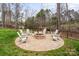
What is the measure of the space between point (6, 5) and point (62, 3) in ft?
1.62

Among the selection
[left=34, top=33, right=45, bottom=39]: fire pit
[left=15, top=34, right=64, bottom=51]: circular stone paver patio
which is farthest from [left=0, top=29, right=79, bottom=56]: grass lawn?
[left=34, top=33, right=45, bottom=39]: fire pit

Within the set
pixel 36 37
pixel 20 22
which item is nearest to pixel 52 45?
pixel 36 37

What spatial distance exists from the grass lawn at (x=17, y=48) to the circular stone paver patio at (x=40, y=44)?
3 centimetres

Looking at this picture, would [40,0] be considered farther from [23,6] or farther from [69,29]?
[69,29]

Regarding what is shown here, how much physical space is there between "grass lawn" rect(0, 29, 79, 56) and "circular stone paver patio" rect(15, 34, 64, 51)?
31mm

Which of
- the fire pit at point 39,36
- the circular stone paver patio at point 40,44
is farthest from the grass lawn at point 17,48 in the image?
the fire pit at point 39,36

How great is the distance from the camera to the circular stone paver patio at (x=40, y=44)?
1440 millimetres

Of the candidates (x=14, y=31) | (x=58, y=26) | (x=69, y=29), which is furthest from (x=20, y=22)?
(x=69, y=29)

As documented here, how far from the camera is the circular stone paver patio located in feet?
4.73

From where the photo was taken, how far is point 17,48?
1442 mm

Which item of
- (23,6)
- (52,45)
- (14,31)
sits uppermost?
(23,6)

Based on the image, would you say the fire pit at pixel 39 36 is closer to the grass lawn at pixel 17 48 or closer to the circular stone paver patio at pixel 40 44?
the circular stone paver patio at pixel 40 44

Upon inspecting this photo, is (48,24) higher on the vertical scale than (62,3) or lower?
lower

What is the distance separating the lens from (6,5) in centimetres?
146
